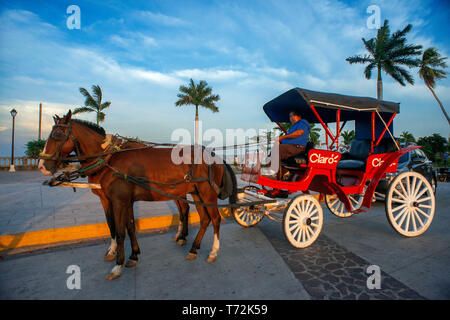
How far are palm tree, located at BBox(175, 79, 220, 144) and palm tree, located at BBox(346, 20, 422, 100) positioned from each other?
55.8 ft

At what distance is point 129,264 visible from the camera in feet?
10.2

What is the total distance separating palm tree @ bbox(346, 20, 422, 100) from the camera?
21688 millimetres

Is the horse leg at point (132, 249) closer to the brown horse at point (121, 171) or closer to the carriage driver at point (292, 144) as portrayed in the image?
the brown horse at point (121, 171)

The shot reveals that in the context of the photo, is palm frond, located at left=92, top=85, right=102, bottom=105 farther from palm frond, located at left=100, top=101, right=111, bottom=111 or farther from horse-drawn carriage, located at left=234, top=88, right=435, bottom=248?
horse-drawn carriage, located at left=234, top=88, right=435, bottom=248

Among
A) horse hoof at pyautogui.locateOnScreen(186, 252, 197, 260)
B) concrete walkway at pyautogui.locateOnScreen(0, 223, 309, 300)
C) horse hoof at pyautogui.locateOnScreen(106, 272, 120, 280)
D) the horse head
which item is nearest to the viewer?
concrete walkway at pyautogui.locateOnScreen(0, 223, 309, 300)

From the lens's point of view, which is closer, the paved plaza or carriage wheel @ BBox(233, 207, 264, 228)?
the paved plaza

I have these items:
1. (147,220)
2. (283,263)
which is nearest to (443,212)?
(283,263)

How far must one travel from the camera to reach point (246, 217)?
499cm

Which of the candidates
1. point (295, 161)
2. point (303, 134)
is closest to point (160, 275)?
point (295, 161)

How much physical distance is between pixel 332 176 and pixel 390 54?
25402 millimetres

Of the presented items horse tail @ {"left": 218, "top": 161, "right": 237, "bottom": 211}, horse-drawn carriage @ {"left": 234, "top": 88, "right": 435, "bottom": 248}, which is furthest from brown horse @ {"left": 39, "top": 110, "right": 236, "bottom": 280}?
horse-drawn carriage @ {"left": 234, "top": 88, "right": 435, "bottom": 248}

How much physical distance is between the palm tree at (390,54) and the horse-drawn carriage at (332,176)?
22.4m
